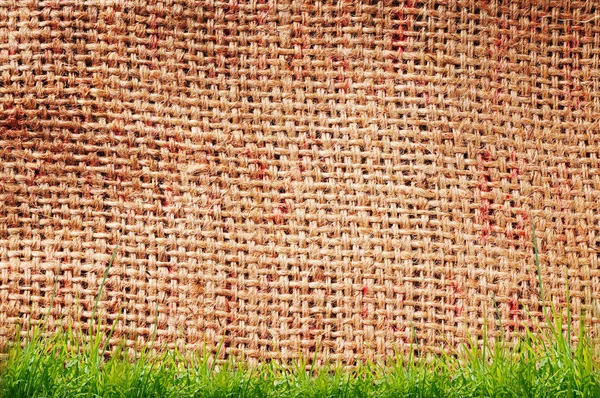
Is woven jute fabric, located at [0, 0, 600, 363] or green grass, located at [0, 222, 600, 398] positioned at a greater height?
woven jute fabric, located at [0, 0, 600, 363]

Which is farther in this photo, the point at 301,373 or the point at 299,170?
the point at 299,170

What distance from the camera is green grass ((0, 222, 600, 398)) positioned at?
1183 millimetres

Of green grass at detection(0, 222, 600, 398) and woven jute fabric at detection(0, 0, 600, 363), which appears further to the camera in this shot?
woven jute fabric at detection(0, 0, 600, 363)

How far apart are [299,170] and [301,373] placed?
32 centimetres

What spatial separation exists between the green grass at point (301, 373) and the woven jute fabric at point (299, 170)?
1.4 inches

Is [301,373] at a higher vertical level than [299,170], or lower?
lower

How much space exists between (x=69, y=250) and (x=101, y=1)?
0.40 metres

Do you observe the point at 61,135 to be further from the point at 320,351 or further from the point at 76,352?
the point at 320,351

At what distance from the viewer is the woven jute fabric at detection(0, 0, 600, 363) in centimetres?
133

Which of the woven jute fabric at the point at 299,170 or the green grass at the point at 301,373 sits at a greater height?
the woven jute fabric at the point at 299,170

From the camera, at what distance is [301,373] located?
1260 mm

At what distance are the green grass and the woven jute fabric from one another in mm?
37

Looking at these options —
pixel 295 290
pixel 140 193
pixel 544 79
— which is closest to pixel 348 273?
pixel 295 290

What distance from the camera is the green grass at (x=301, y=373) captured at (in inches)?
46.6
